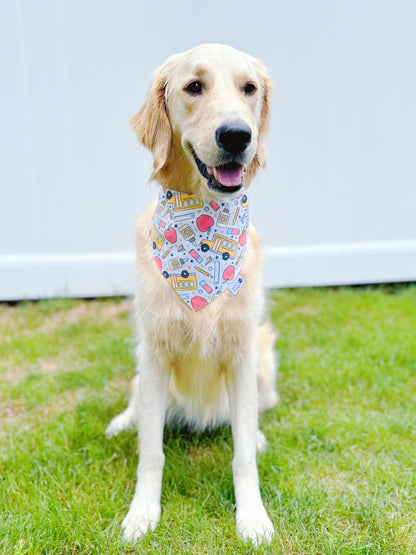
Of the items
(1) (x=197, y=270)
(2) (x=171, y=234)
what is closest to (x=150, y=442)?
(1) (x=197, y=270)

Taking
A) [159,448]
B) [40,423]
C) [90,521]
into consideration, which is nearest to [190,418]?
[159,448]

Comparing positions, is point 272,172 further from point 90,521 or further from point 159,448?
point 90,521

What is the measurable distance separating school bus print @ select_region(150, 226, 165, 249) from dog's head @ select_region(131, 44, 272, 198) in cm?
18

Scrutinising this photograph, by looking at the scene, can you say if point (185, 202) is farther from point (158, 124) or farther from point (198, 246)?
point (158, 124)

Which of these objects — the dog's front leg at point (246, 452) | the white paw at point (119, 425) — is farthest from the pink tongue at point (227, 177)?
the white paw at point (119, 425)

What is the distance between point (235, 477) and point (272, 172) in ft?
8.71

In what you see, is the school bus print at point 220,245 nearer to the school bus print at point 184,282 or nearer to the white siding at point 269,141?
the school bus print at point 184,282

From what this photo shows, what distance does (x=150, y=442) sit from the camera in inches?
76.8

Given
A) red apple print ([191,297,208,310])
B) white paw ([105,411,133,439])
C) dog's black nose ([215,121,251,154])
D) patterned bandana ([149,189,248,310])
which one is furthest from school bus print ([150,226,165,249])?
white paw ([105,411,133,439])

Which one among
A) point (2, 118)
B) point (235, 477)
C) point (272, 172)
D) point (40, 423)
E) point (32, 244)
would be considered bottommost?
point (40, 423)

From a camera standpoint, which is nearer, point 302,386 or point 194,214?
point 194,214

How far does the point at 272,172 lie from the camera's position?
13.3 feet

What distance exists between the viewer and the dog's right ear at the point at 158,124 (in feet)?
6.09

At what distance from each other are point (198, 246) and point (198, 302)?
0.21m
